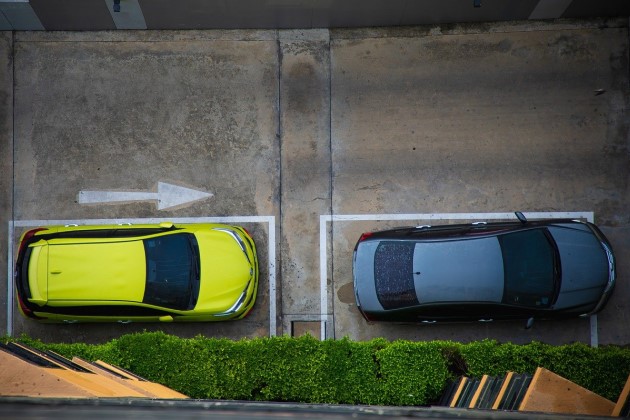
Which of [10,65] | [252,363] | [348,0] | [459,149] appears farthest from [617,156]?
[10,65]

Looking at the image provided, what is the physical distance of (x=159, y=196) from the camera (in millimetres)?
11383

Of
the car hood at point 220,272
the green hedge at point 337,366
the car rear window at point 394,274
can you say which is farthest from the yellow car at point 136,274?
the car rear window at point 394,274

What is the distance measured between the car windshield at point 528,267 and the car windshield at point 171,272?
15.2ft

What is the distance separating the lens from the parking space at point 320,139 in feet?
36.7

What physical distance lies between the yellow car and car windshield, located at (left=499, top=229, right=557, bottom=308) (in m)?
3.89

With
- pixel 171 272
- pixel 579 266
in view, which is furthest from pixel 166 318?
pixel 579 266

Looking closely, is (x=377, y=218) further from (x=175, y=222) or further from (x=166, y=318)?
(x=166, y=318)

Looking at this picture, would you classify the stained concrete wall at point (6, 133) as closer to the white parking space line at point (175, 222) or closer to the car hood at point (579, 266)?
the white parking space line at point (175, 222)

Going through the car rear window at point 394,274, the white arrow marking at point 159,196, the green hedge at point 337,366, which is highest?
the white arrow marking at point 159,196

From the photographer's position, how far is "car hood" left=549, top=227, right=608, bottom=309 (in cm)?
1010

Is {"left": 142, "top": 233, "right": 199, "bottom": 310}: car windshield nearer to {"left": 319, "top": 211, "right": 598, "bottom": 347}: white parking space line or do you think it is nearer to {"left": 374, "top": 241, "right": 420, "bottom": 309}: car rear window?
{"left": 319, "top": 211, "right": 598, "bottom": 347}: white parking space line

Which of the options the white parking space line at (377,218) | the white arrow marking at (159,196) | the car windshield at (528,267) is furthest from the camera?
the white arrow marking at (159,196)

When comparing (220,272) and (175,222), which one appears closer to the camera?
(220,272)

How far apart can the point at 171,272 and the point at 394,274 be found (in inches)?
132
